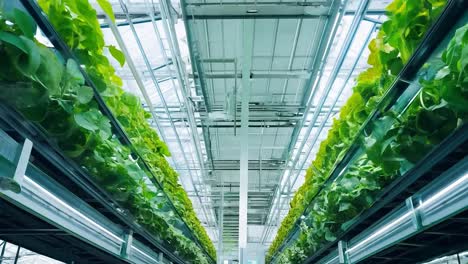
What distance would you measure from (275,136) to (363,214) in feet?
21.1

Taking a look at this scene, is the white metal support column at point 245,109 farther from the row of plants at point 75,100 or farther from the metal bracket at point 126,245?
the metal bracket at point 126,245

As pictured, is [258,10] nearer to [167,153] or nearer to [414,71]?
[167,153]

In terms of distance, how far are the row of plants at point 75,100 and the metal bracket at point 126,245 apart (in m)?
0.16

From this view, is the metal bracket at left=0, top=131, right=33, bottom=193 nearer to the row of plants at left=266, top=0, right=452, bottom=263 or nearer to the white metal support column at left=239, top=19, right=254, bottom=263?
the row of plants at left=266, top=0, right=452, bottom=263

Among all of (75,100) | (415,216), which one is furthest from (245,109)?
(75,100)

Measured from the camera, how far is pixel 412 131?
1.61 m

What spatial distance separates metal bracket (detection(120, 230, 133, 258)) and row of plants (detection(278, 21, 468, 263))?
1.49 meters

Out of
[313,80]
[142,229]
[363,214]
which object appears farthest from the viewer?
[313,80]

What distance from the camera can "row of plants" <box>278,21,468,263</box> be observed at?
126cm

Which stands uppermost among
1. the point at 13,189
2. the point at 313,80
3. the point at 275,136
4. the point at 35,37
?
the point at 275,136

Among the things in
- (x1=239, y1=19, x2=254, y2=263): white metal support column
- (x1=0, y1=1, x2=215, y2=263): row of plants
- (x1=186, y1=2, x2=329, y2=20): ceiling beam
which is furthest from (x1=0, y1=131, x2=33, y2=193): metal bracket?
(x1=186, y1=2, x2=329, y2=20): ceiling beam

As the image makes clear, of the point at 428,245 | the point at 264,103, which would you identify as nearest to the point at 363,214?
the point at 428,245

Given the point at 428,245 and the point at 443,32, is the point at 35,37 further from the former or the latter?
the point at 428,245

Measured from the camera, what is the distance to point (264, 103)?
7176 millimetres
